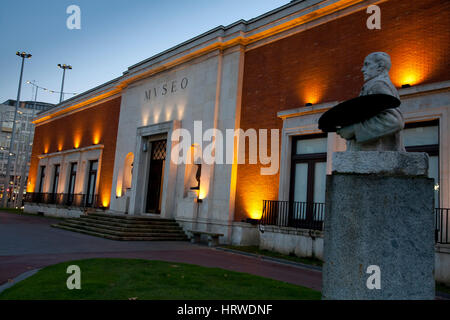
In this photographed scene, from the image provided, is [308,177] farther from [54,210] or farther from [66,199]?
[54,210]

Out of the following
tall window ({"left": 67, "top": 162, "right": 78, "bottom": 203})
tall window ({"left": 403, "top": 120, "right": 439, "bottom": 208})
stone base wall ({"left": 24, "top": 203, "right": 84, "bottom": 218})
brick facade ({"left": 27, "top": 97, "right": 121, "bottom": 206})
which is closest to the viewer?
tall window ({"left": 403, "top": 120, "right": 439, "bottom": 208})

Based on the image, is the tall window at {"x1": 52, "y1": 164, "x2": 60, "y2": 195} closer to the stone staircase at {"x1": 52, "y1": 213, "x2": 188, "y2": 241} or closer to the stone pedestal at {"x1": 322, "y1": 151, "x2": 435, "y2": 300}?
the stone staircase at {"x1": 52, "y1": 213, "x2": 188, "y2": 241}

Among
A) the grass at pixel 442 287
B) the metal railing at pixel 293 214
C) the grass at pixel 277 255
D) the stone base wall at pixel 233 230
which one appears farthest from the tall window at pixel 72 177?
the grass at pixel 442 287

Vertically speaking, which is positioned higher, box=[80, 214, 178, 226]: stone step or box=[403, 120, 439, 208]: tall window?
box=[403, 120, 439, 208]: tall window

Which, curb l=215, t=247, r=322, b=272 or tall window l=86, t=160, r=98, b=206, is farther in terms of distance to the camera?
tall window l=86, t=160, r=98, b=206

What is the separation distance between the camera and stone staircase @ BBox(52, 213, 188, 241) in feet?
45.9

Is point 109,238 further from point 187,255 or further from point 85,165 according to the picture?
point 85,165

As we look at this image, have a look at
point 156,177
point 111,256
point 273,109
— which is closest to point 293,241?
point 273,109

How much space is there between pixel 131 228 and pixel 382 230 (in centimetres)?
1193

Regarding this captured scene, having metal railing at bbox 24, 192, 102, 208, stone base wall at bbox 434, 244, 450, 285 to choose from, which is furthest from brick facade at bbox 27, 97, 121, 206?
stone base wall at bbox 434, 244, 450, 285

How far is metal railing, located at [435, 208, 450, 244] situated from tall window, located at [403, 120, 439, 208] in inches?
22.6

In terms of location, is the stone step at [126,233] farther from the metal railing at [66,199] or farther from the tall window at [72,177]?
the tall window at [72,177]

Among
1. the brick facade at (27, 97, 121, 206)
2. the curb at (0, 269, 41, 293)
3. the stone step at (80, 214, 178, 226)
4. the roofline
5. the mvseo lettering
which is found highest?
the roofline

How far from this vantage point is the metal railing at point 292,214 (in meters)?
11.9
